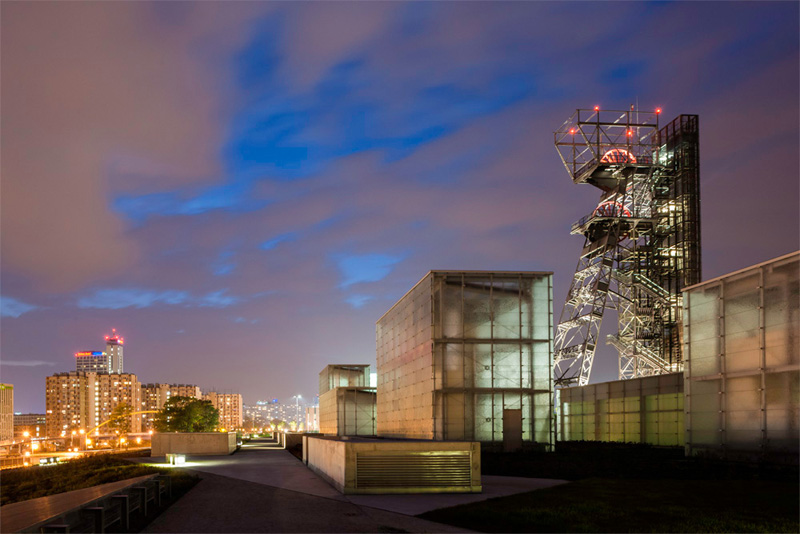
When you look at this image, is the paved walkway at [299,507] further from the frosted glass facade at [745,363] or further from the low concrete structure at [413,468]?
the frosted glass facade at [745,363]

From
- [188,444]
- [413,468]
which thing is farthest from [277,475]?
[188,444]

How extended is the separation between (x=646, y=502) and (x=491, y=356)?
2283cm

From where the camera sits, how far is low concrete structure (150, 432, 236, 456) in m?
47.4

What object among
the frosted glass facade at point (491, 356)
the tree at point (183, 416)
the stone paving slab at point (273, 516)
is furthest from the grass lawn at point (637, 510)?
the tree at point (183, 416)

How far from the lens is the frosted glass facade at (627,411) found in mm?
47625

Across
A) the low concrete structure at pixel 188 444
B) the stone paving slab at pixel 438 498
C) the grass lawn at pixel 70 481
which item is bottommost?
the low concrete structure at pixel 188 444

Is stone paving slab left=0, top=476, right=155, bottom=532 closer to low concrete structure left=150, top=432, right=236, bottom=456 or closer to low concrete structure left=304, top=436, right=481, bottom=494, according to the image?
low concrete structure left=304, top=436, right=481, bottom=494

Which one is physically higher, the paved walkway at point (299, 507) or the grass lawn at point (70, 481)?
the paved walkway at point (299, 507)

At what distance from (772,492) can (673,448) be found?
84.0ft

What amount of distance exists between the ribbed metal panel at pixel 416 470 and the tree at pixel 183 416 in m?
88.6

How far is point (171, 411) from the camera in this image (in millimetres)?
105750

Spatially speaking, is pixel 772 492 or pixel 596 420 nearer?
pixel 772 492

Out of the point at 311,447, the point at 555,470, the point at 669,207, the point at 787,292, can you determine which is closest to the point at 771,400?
the point at 787,292

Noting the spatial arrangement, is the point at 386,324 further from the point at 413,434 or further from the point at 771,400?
the point at 771,400
